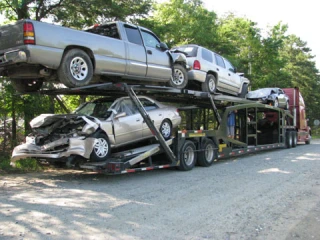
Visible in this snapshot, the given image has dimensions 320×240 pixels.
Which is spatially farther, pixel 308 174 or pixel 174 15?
pixel 174 15

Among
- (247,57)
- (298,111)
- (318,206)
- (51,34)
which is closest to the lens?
(318,206)

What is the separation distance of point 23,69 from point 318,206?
6424 millimetres

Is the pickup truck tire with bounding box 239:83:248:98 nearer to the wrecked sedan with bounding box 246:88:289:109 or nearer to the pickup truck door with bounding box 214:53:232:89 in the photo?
the wrecked sedan with bounding box 246:88:289:109

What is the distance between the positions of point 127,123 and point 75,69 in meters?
1.93

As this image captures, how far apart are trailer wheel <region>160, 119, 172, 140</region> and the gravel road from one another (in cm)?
110

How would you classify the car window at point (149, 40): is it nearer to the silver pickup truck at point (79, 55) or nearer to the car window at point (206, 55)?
the silver pickup truck at point (79, 55)

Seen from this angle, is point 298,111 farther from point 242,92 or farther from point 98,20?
point 98,20

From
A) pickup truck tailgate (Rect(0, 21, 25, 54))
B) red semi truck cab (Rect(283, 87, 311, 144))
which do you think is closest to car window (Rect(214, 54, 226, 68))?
pickup truck tailgate (Rect(0, 21, 25, 54))

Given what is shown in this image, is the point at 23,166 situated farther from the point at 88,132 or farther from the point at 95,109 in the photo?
the point at 88,132

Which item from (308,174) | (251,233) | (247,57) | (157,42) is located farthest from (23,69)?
(247,57)

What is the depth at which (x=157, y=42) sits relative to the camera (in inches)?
372

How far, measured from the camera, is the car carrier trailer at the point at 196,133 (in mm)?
8172

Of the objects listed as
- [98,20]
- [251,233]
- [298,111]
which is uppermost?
[98,20]

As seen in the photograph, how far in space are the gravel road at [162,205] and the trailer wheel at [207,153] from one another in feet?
3.93
